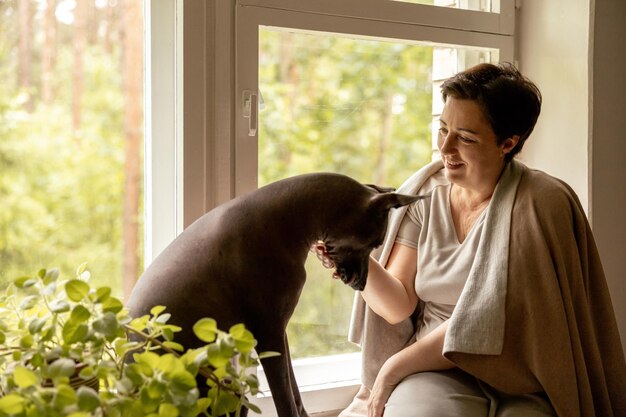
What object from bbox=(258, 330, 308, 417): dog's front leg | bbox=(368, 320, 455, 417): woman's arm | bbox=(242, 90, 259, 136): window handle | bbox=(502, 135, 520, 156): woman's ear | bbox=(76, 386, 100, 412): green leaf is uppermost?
bbox=(242, 90, 259, 136): window handle

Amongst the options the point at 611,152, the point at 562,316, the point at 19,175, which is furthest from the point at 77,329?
the point at 611,152

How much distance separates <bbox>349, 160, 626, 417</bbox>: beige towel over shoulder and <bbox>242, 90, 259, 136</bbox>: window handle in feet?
1.95

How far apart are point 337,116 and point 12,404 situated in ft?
4.50

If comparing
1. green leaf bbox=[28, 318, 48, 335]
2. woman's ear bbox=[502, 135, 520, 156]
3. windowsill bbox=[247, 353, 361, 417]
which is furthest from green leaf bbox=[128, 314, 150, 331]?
woman's ear bbox=[502, 135, 520, 156]

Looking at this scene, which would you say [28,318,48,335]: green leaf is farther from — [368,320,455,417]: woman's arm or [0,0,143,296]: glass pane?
[368,320,455,417]: woman's arm

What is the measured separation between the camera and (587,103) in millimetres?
2107

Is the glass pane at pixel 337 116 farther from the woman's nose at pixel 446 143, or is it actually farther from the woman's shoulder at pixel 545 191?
the woman's shoulder at pixel 545 191

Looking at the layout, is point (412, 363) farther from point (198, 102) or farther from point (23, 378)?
point (23, 378)

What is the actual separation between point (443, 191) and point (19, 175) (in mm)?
1021

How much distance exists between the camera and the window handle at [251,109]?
1.76 metres

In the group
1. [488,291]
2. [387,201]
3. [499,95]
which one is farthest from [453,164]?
[387,201]

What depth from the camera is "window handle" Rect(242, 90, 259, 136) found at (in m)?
1.76

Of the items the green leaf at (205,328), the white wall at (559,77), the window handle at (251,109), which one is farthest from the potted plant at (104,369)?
the white wall at (559,77)

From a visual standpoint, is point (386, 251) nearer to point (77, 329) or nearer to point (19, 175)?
point (19, 175)
